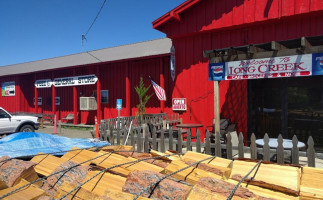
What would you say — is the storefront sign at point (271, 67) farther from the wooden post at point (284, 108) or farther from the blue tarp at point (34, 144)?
the blue tarp at point (34, 144)

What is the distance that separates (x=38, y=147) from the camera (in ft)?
18.5

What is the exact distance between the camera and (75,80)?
17266mm

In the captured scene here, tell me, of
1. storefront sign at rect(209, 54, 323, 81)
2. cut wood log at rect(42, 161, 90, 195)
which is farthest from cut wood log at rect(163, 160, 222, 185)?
storefront sign at rect(209, 54, 323, 81)

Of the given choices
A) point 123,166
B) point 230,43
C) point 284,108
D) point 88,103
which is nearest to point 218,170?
point 123,166

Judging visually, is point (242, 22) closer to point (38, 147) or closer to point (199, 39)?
point (199, 39)

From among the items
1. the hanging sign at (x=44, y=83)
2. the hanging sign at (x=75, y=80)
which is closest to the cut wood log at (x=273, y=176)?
the hanging sign at (x=75, y=80)

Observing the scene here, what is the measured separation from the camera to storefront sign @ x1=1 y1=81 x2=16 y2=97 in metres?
23.4

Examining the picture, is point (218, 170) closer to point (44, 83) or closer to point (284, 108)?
point (284, 108)

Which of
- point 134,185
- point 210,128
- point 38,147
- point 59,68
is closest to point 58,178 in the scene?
point 134,185

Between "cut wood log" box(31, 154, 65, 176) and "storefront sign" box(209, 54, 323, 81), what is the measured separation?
4478 millimetres

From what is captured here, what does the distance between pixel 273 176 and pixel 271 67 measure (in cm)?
378

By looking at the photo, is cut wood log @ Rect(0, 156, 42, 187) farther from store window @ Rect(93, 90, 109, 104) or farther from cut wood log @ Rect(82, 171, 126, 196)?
store window @ Rect(93, 90, 109, 104)

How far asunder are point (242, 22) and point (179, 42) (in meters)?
2.75

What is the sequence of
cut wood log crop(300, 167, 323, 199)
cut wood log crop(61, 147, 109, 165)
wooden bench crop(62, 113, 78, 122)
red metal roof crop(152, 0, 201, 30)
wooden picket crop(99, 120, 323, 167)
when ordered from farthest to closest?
wooden bench crop(62, 113, 78, 122), red metal roof crop(152, 0, 201, 30), wooden picket crop(99, 120, 323, 167), cut wood log crop(61, 147, 109, 165), cut wood log crop(300, 167, 323, 199)
